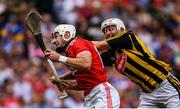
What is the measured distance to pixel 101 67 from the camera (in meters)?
10.2

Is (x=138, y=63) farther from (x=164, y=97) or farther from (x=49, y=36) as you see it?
(x=49, y=36)

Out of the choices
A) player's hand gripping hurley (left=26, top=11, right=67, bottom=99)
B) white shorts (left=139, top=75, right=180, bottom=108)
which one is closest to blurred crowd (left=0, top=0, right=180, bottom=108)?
white shorts (left=139, top=75, right=180, bottom=108)

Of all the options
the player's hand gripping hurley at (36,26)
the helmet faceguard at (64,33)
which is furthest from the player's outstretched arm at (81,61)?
the player's hand gripping hurley at (36,26)

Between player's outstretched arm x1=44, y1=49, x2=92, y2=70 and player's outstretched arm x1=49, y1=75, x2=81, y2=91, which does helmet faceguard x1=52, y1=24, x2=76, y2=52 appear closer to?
player's outstretched arm x1=44, y1=49, x2=92, y2=70

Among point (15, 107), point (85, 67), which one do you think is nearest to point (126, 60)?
point (85, 67)

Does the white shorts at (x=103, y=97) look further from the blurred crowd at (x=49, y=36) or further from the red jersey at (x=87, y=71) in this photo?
the blurred crowd at (x=49, y=36)

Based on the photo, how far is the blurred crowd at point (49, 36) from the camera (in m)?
15.4

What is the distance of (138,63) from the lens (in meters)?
10.7

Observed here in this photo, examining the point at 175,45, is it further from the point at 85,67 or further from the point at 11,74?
the point at 85,67

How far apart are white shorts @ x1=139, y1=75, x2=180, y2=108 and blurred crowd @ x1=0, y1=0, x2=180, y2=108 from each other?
13.6ft

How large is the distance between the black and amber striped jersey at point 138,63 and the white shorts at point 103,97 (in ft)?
2.01

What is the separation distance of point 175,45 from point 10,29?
142 inches

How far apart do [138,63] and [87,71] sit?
93 centimetres

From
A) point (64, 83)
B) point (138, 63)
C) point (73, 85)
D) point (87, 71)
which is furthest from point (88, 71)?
point (138, 63)
